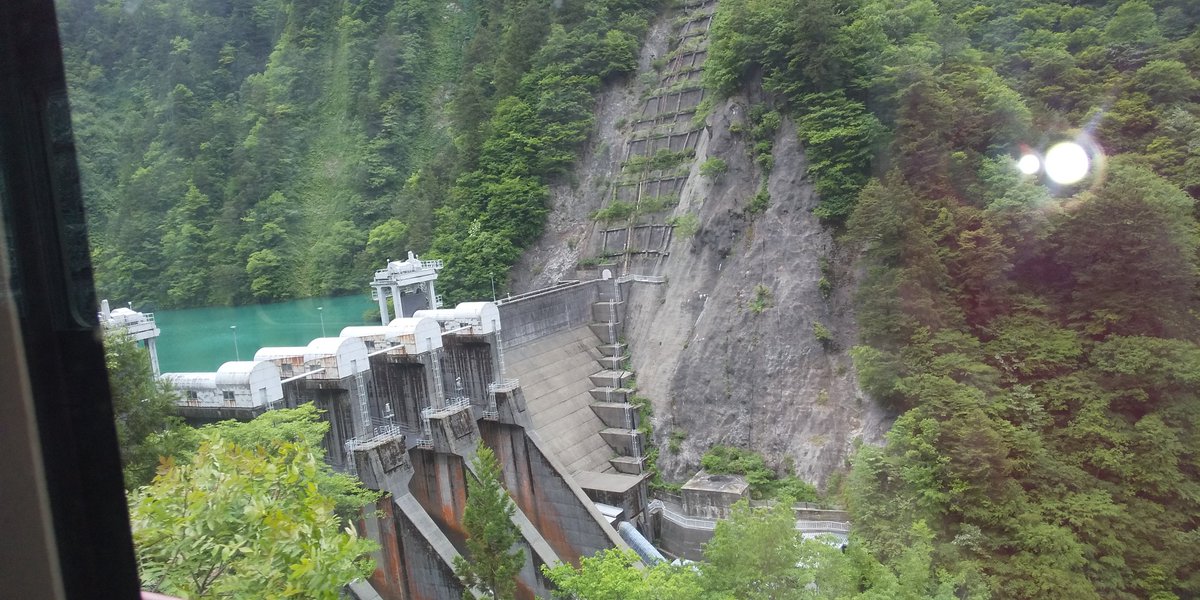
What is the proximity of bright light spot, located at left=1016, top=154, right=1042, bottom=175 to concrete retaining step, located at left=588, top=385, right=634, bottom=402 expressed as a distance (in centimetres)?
885

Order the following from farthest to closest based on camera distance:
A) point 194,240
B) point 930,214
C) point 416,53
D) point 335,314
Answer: point 416,53 < point 335,314 < point 194,240 < point 930,214

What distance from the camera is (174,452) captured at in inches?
238

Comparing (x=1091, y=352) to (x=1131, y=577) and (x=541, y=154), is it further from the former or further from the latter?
(x=541, y=154)

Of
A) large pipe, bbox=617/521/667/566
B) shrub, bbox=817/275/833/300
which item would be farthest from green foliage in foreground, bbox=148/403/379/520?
shrub, bbox=817/275/833/300

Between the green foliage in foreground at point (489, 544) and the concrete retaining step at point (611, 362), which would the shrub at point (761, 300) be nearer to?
the concrete retaining step at point (611, 362)

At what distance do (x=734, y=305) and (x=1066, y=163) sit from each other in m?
6.60

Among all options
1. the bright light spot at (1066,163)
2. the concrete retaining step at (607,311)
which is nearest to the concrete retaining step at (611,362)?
the concrete retaining step at (607,311)

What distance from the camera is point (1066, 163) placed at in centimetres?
1218

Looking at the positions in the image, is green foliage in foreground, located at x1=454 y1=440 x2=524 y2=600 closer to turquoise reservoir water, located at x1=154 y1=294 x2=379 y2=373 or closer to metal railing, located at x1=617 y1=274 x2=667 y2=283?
turquoise reservoir water, located at x1=154 y1=294 x2=379 y2=373

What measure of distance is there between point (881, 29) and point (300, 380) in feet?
44.4

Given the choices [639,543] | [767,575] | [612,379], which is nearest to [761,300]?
[612,379]

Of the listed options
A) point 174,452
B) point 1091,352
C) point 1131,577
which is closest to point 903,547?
point 1131,577

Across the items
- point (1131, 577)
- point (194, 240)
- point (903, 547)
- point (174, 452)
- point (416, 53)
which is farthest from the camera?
point (416, 53)

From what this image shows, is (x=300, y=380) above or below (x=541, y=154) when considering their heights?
below
